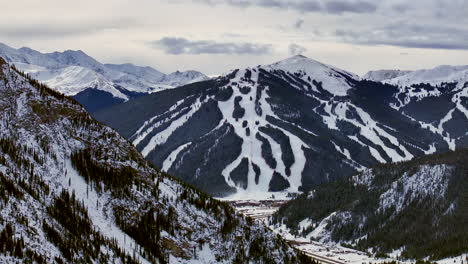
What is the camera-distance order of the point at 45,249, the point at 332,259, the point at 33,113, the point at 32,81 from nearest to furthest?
1. the point at 45,249
2. the point at 33,113
3. the point at 32,81
4. the point at 332,259

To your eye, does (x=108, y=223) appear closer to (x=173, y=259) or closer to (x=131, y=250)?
(x=131, y=250)

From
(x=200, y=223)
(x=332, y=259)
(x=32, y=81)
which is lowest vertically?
(x=332, y=259)

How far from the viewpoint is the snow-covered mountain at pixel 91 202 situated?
68.4m

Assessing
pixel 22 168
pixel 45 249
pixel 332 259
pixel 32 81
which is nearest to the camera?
pixel 45 249

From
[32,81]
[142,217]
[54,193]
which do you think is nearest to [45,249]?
[54,193]

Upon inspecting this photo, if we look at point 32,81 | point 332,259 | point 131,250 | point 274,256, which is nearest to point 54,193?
point 131,250

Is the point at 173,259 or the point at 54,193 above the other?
the point at 54,193

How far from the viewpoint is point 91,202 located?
265ft

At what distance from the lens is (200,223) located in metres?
90.2

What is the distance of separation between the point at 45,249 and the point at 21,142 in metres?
22.0

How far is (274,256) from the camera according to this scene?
94.2 meters

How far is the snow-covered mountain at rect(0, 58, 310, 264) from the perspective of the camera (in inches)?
2694

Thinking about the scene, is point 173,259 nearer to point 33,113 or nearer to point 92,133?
point 92,133

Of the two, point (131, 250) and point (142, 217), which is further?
point (142, 217)
